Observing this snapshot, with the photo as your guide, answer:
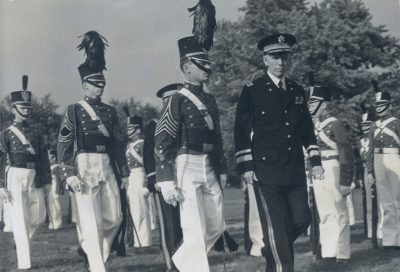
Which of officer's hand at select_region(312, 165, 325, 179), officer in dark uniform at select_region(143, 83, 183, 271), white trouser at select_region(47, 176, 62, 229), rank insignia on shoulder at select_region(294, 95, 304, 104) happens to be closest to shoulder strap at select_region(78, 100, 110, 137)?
officer in dark uniform at select_region(143, 83, 183, 271)

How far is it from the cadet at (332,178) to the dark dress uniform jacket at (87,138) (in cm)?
239

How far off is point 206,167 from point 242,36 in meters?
6.36

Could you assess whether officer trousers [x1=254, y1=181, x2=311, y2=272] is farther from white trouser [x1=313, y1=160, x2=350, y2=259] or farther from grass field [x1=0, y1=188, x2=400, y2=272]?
white trouser [x1=313, y1=160, x2=350, y2=259]

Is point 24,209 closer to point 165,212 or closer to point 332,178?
point 165,212

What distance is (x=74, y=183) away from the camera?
8.16 meters

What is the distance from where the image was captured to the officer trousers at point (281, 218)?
6.95m

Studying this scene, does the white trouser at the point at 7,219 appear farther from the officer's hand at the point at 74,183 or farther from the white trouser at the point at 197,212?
the white trouser at the point at 197,212

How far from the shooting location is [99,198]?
27.7 ft

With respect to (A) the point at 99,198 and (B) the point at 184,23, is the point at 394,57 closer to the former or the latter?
(B) the point at 184,23

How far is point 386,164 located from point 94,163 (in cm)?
437

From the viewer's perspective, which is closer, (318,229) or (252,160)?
(252,160)

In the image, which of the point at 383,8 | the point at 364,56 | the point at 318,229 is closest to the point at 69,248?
the point at 318,229

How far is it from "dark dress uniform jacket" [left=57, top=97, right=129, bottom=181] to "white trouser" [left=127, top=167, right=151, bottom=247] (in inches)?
166

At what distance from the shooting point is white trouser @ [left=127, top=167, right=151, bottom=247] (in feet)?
42.1
